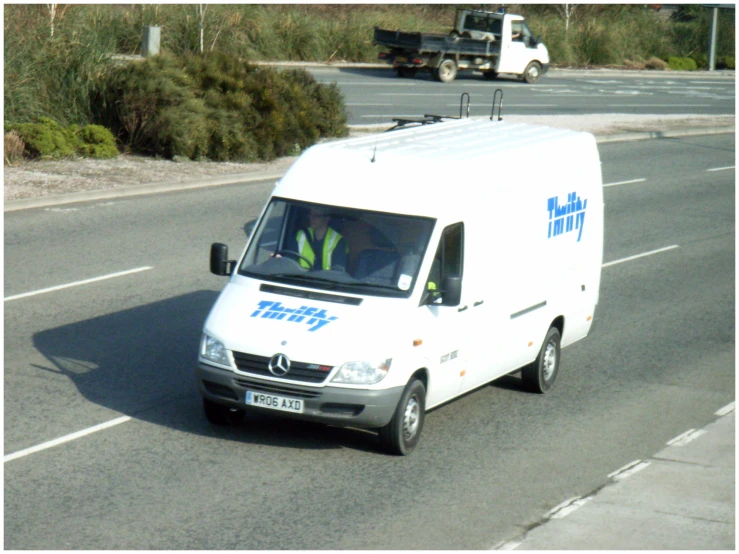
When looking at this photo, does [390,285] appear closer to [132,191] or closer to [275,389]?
[275,389]

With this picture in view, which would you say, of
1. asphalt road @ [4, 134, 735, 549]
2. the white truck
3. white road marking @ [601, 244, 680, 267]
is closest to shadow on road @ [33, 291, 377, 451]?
asphalt road @ [4, 134, 735, 549]

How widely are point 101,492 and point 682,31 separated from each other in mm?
65912

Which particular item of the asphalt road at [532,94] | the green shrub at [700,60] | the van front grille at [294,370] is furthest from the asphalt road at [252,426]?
the green shrub at [700,60]

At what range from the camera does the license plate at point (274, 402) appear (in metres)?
7.97

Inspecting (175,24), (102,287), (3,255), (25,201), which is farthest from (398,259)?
(175,24)

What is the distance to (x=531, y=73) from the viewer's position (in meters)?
47.2

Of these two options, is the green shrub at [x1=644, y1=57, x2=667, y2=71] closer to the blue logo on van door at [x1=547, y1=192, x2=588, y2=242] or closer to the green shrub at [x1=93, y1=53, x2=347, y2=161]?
the green shrub at [x1=93, y1=53, x2=347, y2=161]

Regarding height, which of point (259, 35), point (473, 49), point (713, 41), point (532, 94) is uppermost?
point (713, 41)

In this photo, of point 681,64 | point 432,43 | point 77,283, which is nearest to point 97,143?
point 77,283

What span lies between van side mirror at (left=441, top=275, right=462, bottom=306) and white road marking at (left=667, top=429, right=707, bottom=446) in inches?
85.0

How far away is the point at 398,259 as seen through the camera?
339 inches

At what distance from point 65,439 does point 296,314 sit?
2012 millimetres

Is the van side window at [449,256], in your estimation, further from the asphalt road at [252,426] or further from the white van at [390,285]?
the asphalt road at [252,426]

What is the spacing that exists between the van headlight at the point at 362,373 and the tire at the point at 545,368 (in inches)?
107
